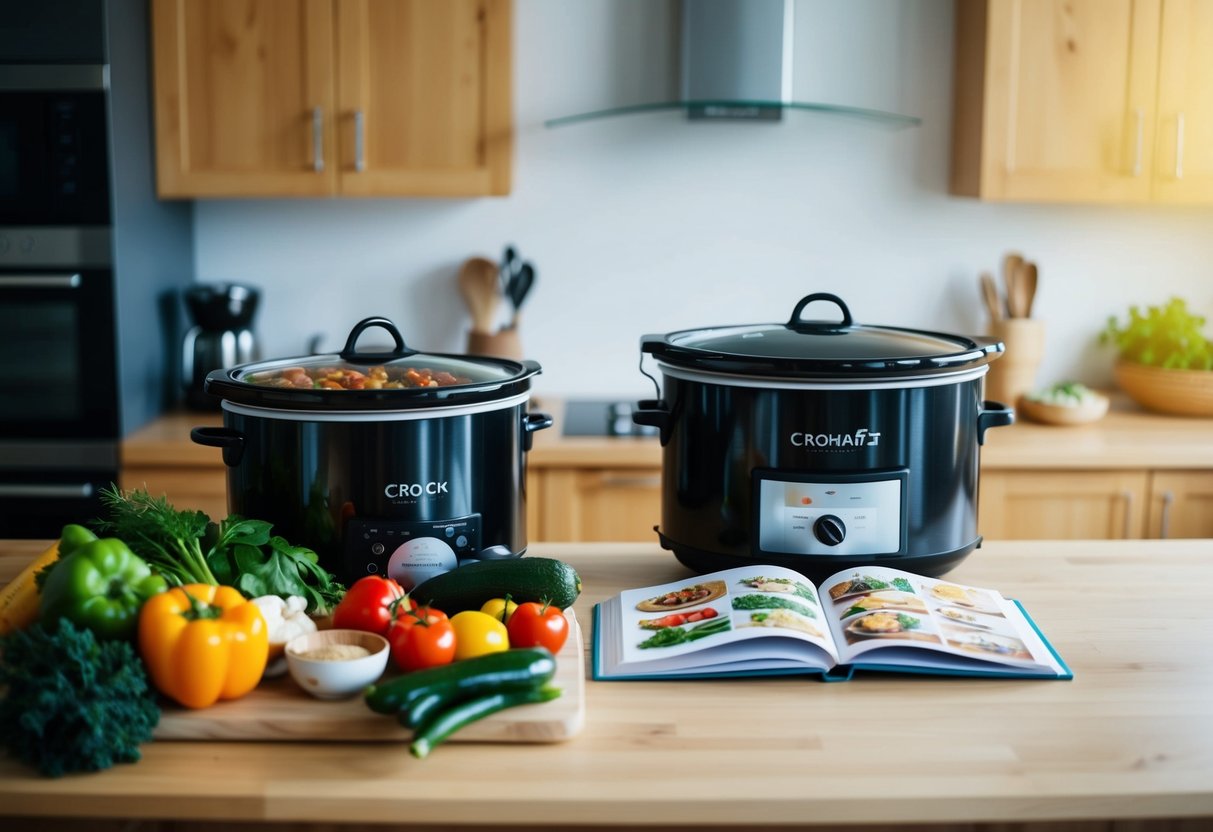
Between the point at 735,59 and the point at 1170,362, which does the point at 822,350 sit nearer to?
the point at 735,59

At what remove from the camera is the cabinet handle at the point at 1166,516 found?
2873mm

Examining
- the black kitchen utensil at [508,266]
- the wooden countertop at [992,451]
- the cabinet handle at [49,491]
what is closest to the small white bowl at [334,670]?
the wooden countertop at [992,451]

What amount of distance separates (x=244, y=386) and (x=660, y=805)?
0.69m

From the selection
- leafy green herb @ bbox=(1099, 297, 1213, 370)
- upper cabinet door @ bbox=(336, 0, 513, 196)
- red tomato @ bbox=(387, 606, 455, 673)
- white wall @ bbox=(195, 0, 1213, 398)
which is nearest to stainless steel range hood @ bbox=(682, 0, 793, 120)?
white wall @ bbox=(195, 0, 1213, 398)

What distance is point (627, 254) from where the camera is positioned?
132 inches

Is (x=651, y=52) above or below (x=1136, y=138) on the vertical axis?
above

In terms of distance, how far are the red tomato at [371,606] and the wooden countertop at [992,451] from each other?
57.1 inches

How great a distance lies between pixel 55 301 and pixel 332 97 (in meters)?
0.77

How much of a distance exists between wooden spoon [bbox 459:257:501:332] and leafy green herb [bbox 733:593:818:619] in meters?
1.98

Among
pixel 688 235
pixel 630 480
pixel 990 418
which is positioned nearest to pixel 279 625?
pixel 990 418

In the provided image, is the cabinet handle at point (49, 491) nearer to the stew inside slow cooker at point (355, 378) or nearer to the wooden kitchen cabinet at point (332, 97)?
the wooden kitchen cabinet at point (332, 97)

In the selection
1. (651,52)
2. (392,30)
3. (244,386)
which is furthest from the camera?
(651,52)

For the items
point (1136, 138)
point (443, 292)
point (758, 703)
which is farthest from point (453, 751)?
point (1136, 138)

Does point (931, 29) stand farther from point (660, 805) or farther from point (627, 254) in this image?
point (660, 805)
